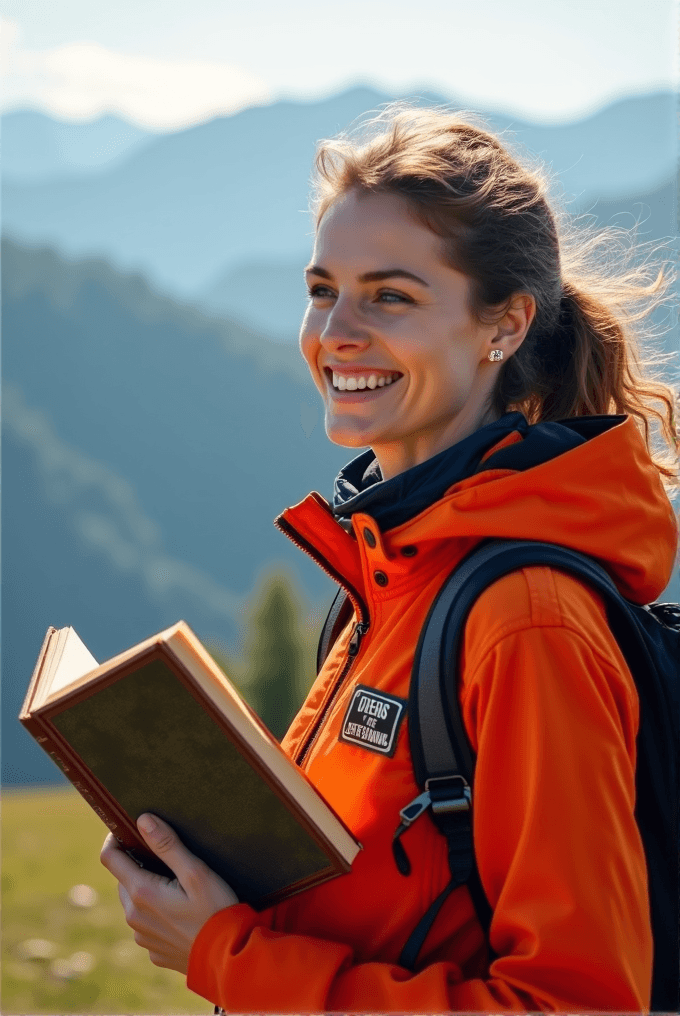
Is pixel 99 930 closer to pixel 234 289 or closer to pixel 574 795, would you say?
pixel 574 795

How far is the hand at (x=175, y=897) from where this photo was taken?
6.34 feet

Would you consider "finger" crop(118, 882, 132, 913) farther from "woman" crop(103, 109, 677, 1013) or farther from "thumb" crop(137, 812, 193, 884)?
"thumb" crop(137, 812, 193, 884)

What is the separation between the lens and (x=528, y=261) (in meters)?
2.34

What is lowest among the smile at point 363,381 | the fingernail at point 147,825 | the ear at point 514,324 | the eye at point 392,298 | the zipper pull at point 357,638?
the fingernail at point 147,825

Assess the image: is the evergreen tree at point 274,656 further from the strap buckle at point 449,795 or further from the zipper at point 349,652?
the strap buckle at point 449,795

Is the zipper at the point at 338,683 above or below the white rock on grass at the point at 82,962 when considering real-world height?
above

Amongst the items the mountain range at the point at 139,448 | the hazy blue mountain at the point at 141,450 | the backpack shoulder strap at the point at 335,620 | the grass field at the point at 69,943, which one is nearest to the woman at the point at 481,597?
the backpack shoulder strap at the point at 335,620

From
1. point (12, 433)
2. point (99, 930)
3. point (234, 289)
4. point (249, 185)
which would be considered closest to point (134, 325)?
point (12, 433)

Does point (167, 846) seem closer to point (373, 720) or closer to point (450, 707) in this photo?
point (373, 720)

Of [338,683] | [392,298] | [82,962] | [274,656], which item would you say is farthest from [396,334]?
[274,656]

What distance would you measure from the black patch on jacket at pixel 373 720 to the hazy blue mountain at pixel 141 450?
11129cm

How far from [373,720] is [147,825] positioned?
0.47 meters

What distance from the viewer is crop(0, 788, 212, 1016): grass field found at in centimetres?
657

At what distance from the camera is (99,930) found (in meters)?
8.05
